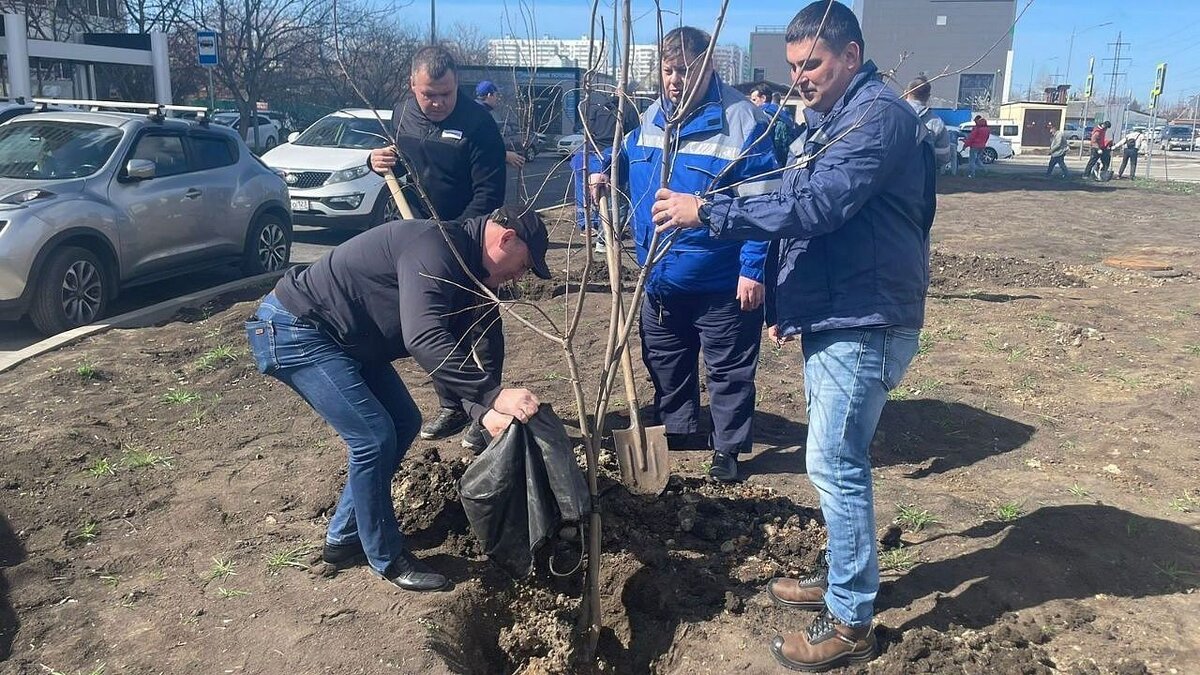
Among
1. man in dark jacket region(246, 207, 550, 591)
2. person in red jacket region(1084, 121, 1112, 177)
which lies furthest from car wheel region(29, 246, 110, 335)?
person in red jacket region(1084, 121, 1112, 177)

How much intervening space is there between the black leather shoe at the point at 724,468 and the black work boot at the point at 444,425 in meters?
1.38

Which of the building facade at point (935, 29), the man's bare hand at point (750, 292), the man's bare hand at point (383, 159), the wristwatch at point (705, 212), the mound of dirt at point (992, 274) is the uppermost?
the building facade at point (935, 29)

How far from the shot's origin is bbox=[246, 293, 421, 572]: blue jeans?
3020mm

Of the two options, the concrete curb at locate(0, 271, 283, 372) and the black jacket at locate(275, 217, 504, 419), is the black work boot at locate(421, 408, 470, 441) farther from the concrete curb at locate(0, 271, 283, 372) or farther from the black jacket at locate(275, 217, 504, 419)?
the concrete curb at locate(0, 271, 283, 372)

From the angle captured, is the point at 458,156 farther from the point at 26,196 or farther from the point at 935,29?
the point at 935,29

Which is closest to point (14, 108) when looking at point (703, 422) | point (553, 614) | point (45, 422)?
point (45, 422)

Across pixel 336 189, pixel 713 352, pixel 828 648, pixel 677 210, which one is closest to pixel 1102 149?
pixel 336 189

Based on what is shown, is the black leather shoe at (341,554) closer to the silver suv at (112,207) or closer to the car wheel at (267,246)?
the silver suv at (112,207)

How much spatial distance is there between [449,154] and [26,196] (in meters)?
3.99

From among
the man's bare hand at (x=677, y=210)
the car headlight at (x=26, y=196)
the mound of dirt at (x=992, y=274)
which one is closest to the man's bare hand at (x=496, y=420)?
the man's bare hand at (x=677, y=210)

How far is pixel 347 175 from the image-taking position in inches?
453

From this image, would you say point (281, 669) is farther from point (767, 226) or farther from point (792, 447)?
point (792, 447)

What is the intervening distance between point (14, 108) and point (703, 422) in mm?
9340

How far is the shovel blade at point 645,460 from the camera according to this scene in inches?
142
